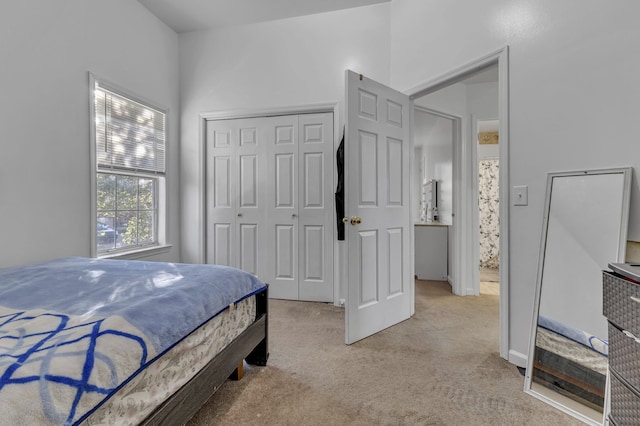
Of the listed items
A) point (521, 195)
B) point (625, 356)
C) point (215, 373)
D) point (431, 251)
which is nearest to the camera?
point (625, 356)

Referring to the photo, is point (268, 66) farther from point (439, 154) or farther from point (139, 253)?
point (439, 154)

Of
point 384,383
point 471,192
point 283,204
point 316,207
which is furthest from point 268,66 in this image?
point 384,383

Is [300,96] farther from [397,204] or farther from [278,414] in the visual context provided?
[278,414]

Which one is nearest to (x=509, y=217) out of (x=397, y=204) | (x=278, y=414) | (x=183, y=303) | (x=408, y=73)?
(x=397, y=204)

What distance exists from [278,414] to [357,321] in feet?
3.00

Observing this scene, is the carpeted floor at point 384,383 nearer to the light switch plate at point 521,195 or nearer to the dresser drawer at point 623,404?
the dresser drawer at point 623,404

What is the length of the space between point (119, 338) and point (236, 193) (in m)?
2.52

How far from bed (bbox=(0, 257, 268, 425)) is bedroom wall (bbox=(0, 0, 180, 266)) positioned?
0.52 metres

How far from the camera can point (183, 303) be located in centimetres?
116

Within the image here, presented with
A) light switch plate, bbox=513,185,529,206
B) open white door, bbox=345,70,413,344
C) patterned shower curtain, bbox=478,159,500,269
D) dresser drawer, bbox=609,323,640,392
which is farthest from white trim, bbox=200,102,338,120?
patterned shower curtain, bbox=478,159,500,269

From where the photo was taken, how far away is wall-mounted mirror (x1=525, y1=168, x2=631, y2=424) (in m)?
1.35

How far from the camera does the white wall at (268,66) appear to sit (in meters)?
2.92

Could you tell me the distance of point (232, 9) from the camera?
116 inches

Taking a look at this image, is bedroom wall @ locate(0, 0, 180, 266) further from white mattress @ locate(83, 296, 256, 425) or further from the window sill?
white mattress @ locate(83, 296, 256, 425)
